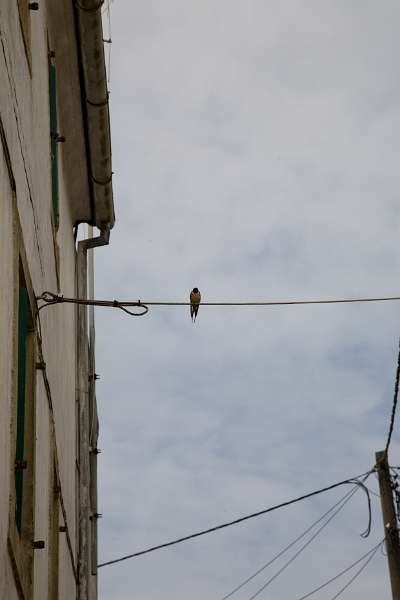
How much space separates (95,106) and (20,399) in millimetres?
5434

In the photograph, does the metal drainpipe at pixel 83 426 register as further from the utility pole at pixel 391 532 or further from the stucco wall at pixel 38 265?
the utility pole at pixel 391 532

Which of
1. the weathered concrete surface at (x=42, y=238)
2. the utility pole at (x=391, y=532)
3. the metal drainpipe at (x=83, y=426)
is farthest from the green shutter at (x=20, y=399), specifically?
the utility pole at (x=391, y=532)

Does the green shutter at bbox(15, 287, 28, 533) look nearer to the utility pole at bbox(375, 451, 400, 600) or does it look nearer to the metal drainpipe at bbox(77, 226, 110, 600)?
the metal drainpipe at bbox(77, 226, 110, 600)

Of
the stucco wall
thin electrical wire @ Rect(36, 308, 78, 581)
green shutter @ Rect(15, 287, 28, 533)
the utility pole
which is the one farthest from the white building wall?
the utility pole

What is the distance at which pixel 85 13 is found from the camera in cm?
1191

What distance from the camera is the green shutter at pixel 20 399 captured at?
26.9 feet

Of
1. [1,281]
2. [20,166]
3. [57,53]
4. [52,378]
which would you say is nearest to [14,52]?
[20,166]

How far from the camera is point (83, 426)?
15.1 m

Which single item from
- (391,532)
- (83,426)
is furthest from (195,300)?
(391,532)

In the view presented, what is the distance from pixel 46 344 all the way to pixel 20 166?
243 cm

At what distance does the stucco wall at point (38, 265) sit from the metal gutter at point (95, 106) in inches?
7.5

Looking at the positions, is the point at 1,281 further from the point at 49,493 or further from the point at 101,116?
the point at 101,116

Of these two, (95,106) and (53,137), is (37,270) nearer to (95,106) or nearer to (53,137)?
(53,137)

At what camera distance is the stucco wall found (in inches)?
287
